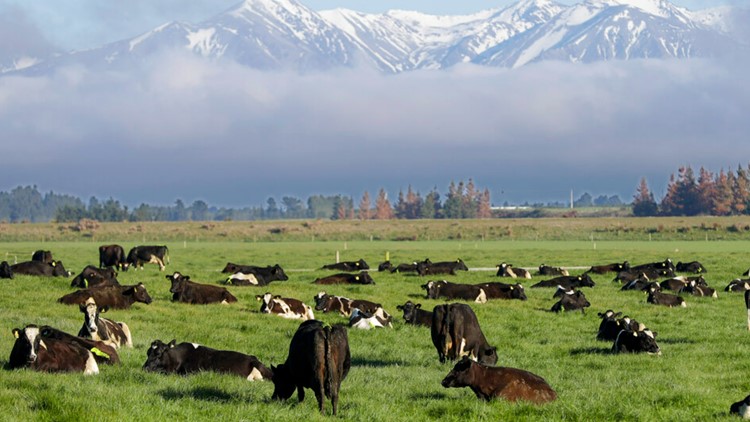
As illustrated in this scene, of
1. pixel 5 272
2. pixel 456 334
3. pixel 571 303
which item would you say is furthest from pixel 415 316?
pixel 5 272

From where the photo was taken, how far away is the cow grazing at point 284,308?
2886 centimetres

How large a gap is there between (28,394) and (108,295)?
14.5m

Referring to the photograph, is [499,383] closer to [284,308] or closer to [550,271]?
[284,308]

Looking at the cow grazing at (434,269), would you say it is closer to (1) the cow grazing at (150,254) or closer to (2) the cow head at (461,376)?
(1) the cow grazing at (150,254)

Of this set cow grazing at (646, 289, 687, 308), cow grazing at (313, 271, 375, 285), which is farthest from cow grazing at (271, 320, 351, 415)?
cow grazing at (313, 271, 375, 285)

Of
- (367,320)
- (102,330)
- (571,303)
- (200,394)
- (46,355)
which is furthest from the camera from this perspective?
(571,303)

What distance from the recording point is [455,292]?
35.1 m

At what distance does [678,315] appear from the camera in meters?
30.4

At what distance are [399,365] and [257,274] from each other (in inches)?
918

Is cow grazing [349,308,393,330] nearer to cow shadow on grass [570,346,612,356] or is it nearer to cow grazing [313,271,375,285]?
cow shadow on grass [570,346,612,356]

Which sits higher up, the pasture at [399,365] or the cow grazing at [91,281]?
the cow grazing at [91,281]

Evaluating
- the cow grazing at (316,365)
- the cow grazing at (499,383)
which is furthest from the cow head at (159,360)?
the cow grazing at (499,383)

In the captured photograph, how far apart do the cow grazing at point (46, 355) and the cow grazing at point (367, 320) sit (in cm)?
1024

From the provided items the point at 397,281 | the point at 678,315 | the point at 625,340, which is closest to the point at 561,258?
the point at 397,281
